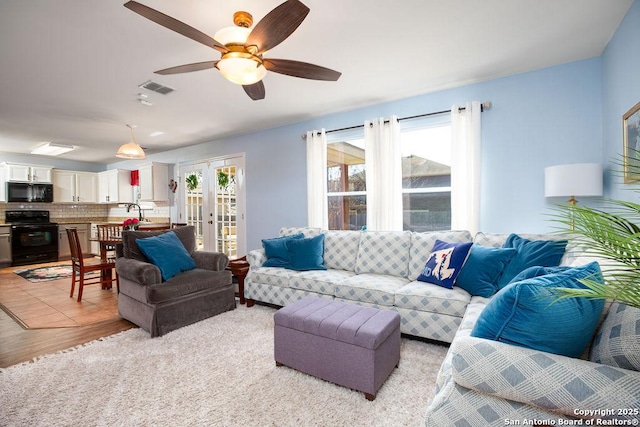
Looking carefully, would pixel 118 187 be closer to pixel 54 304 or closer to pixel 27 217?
pixel 27 217

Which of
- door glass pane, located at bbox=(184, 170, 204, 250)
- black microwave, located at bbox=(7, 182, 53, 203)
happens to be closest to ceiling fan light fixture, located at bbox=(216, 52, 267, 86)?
door glass pane, located at bbox=(184, 170, 204, 250)

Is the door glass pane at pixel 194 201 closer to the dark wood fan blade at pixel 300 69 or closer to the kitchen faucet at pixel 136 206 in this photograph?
the kitchen faucet at pixel 136 206

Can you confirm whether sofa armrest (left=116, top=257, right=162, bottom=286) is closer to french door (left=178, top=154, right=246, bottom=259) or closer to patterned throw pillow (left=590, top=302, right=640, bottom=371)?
french door (left=178, top=154, right=246, bottom=259)

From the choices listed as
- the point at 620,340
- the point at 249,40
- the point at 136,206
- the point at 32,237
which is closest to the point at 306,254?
the point at 249,40

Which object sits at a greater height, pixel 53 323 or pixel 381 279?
pixel 381 279

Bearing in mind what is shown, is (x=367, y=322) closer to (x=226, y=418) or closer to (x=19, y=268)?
(x=226, y=418)

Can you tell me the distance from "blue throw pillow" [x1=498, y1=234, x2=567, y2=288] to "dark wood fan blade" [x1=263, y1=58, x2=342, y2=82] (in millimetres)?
1998

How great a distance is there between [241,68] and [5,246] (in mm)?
7610

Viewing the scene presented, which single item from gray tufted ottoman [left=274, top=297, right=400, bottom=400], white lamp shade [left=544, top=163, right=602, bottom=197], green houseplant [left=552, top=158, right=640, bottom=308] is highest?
white lamp shade [left=544, top=163, right=602, bottom=197]

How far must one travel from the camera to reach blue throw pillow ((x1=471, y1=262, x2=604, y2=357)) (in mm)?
1051

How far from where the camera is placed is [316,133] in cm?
439

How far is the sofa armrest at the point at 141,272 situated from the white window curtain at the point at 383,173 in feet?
8.18

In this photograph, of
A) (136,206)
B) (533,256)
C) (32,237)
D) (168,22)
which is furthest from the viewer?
(136,206)

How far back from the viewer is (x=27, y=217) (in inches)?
271
